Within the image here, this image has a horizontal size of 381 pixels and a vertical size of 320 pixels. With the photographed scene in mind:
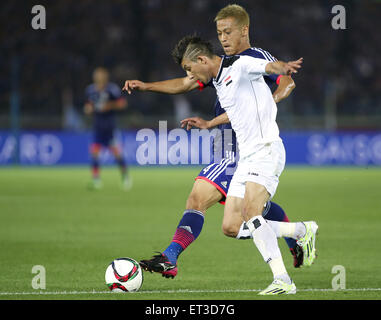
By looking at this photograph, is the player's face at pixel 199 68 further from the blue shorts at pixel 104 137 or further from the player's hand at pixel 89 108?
the blue shorts at pixel 104 137

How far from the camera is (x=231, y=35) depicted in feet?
24.3

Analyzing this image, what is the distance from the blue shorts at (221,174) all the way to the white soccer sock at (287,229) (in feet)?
1.87

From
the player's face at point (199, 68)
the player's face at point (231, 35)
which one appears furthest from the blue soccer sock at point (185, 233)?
the player's face at point (231, 35)

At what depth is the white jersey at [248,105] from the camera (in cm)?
725

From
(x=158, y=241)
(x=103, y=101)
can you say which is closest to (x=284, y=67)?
(x=158, y=241)

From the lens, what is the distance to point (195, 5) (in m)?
41.3

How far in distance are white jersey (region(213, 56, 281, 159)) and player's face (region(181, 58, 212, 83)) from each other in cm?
28

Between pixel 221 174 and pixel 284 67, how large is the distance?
1983mm

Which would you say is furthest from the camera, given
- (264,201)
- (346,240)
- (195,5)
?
(195,5)

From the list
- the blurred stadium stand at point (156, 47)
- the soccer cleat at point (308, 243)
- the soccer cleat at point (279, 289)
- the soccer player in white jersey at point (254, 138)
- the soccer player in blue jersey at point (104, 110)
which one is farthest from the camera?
the blurred stadium stand at point (156, 47)

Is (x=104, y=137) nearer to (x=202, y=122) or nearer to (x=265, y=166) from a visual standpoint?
(x=202, y=122)
